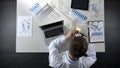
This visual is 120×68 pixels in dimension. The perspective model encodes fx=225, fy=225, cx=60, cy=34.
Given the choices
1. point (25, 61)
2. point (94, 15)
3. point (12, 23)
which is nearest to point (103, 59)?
point (94, 15)

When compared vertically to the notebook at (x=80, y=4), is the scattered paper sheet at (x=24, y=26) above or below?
below

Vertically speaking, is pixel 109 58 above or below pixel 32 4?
below

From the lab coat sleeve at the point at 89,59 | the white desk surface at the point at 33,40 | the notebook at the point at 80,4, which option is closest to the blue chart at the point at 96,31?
the white desk surface at the point at 33,40

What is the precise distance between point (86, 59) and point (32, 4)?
0.71 metres

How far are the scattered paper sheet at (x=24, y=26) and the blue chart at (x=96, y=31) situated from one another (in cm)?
54

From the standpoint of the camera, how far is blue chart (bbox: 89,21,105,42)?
200cm

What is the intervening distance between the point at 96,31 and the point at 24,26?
643 mm

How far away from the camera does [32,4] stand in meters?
2.01

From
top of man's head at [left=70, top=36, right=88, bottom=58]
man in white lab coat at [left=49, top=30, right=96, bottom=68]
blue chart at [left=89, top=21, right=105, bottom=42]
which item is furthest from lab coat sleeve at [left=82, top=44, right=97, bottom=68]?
blue chart at [left=89, top=21, right=105, bottom=42]

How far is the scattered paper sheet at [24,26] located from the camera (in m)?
2.00

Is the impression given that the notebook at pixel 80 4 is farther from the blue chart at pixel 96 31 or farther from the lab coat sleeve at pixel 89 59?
the lab coat sleeve at pixel 89 59

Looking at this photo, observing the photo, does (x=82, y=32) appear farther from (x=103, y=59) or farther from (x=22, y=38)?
(x=22, y=38)

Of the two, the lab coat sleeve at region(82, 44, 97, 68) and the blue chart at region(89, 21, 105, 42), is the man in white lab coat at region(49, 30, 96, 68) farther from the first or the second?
the blue chart at region(89, 21, 105, 42)

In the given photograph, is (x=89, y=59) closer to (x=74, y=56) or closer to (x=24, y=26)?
(x=74, y=56)
